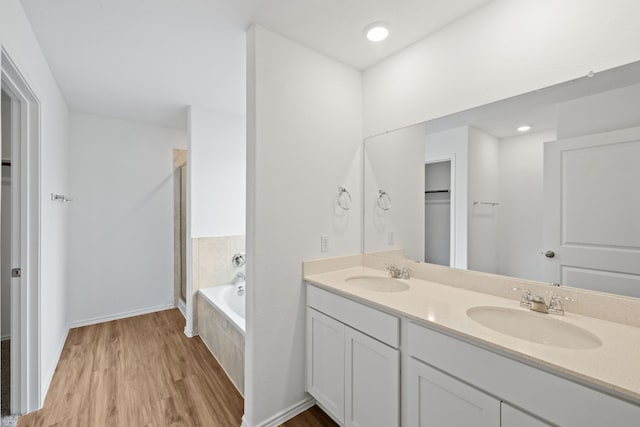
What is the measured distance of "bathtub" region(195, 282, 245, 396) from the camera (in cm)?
204

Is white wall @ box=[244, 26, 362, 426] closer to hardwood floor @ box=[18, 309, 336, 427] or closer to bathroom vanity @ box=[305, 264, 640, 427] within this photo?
bathroom vanity @ box=[305, 264, 640, 427]

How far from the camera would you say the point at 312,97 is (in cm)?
191

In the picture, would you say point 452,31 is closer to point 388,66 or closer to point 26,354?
point 388,66

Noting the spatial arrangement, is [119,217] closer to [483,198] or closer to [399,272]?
[399,272]

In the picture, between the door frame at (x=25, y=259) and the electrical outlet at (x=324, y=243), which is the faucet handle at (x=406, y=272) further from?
the door frame at (x=25, y=259)

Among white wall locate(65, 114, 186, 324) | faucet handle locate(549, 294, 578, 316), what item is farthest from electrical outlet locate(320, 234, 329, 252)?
white wall locate(65, 114, 186, 324)

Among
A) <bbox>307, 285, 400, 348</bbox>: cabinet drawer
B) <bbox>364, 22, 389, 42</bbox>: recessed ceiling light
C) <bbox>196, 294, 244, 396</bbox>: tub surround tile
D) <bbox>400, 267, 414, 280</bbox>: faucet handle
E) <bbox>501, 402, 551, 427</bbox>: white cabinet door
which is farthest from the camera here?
<bbox>196, 294, 244, 396</bbox>: tub surround tile

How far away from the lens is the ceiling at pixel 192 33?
1507mm

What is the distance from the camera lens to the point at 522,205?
1460mm

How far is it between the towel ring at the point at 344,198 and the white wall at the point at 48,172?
1.90 meters

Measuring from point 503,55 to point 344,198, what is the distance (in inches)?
48.8

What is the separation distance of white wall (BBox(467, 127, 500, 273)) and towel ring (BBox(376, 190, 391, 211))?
572 mm

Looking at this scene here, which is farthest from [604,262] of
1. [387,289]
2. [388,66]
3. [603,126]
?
[388,66]

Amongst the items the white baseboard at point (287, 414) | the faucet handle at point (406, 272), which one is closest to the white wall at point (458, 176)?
the faucet handle at point (406, 272)
